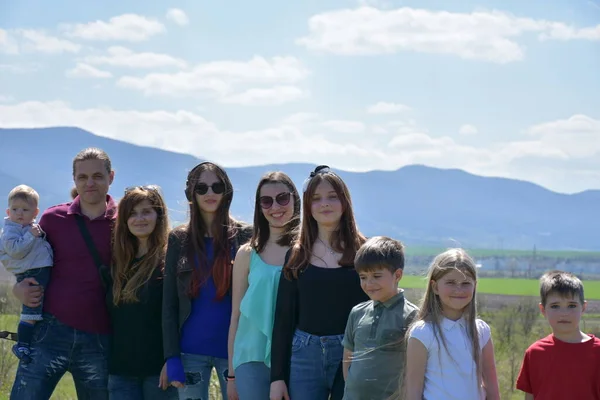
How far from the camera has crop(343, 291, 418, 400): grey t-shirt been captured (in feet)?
13.8

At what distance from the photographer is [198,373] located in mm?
5074

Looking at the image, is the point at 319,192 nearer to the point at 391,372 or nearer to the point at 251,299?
the point at 251,299

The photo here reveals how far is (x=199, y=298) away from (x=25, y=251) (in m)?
1.32

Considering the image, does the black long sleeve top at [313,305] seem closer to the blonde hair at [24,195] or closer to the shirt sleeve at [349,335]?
the shirt sleeve at [349,335]

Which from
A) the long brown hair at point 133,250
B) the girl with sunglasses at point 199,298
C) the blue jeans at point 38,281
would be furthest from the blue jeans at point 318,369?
the blue jeans at point 38,281

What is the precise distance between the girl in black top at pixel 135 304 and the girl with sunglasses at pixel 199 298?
0.27 meters

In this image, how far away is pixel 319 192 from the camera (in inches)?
187

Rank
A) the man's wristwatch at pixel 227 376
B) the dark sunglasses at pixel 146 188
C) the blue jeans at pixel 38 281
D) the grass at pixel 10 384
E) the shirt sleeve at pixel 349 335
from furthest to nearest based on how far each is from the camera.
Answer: the grass at pixel 10 384
the dark sunglasses at pixel 146 188
the blue jeans at pixel 38 281
the man's wristwatch at pixel 227 376
the shirt sleeve at pixel 349 335

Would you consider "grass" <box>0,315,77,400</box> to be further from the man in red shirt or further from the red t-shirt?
the red t-shirt

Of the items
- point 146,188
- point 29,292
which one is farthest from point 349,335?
point 29,292

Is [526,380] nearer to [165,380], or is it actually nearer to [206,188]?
[165,380]

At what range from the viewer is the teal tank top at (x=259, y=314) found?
4824 mm

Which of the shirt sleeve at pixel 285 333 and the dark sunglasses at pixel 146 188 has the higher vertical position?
the dark sunglasses at pixel 146 188

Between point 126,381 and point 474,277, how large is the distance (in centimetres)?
254
